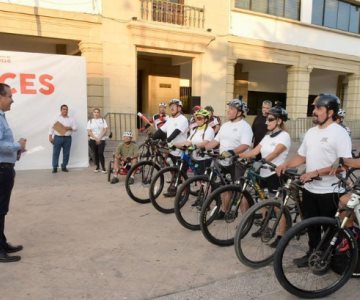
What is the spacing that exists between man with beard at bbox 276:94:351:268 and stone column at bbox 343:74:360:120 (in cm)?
1664

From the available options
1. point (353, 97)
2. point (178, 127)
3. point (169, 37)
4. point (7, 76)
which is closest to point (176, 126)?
point (178, 127)

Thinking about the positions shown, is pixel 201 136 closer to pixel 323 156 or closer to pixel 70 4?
pixel 323 156

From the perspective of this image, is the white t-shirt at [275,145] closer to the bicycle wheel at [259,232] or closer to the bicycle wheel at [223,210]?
the bicycle wheel at [223,210]

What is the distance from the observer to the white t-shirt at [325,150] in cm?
→ 315

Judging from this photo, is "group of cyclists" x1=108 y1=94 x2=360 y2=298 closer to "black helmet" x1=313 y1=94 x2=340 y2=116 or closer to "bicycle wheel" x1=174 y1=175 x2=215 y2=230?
"black helmet" x1=313 y1=94 x2=340 y2=116

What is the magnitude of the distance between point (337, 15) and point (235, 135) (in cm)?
1496

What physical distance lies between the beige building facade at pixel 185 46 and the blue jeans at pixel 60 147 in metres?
3.28

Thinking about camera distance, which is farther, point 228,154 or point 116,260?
point 228,154

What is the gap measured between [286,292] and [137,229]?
2160 mm

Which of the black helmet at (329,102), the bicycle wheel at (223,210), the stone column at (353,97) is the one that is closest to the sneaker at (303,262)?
the bicycle wheel at (223,210)

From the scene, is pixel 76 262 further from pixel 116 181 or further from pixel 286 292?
pixel 116 181

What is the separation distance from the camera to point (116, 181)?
Result: 23.9 ft

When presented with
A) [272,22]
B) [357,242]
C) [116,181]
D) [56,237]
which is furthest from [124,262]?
[272,22]

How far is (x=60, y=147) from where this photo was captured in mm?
8188
